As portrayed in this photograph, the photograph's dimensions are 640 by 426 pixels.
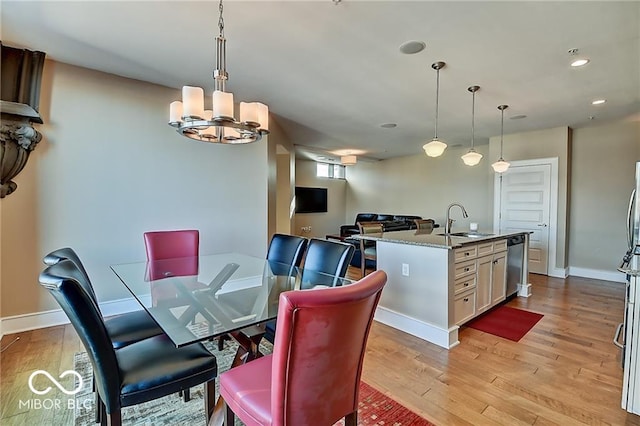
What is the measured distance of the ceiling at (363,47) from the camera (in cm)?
214

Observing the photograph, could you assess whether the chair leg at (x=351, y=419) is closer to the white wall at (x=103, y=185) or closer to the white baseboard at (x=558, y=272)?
the white wall at (x=103, y=185)

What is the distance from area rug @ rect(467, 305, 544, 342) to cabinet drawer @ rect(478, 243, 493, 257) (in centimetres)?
72

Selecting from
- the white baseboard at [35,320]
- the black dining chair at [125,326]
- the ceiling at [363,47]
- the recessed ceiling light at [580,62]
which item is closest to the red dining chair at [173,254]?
the black dining chair at [125,326]

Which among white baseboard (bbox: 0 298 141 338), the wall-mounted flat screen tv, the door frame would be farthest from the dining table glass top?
the wall-mounted flat screen tv

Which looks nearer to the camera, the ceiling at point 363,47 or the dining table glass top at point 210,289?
the dining table glass top at point 210,289

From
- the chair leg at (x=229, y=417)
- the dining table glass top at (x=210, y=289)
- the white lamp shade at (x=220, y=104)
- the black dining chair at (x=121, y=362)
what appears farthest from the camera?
the white lamp shade at (x=220, y=104)

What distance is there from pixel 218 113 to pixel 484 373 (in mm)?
2625

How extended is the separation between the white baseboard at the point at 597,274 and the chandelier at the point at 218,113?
6.07m

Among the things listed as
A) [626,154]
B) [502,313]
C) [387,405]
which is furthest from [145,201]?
[626,154]

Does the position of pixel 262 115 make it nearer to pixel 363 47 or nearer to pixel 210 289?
pixel 363 47

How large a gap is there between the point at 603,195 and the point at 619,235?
26.9 inches

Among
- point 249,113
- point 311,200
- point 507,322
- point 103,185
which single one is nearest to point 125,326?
point 249,113

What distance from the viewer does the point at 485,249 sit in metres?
3.25

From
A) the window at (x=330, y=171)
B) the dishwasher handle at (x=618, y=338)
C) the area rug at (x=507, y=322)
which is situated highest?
the window at (x=330, y=171)
